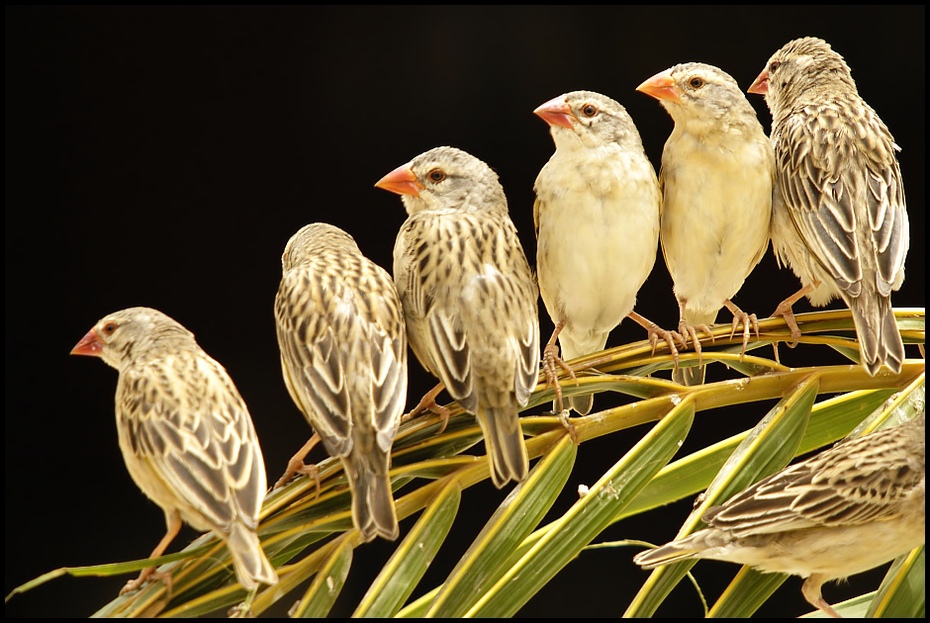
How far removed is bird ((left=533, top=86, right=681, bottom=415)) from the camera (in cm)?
215

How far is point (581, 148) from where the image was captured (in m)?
2.23

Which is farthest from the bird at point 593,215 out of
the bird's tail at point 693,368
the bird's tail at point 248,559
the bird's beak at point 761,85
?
the bird's tail at point 248,559

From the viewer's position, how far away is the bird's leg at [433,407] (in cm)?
180

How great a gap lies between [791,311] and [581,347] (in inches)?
19.3

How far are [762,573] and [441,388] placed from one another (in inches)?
27.2

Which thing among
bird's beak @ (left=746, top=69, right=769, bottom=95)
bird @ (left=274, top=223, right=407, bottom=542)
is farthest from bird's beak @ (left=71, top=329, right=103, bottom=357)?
bird's beak @ (left=746, top=69, right=769, bottom=95)

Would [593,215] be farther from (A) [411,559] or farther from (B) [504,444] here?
(A) [411,559]

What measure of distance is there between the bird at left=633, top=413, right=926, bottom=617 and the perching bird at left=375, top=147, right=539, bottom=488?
14.6 inches

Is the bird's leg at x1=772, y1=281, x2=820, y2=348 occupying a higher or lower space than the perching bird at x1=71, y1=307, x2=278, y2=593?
lower

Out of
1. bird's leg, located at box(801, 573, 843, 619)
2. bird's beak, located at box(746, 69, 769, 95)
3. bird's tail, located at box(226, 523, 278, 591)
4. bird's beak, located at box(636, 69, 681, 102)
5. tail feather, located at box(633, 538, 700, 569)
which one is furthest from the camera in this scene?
bird's beak, located at box(746, 69, 769, 95)

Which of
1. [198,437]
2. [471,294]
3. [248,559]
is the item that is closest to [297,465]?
[198,437]

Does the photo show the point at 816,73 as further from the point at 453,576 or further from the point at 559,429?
the point at 453,576

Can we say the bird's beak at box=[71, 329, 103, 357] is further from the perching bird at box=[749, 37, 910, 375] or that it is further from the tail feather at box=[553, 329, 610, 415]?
the perching bird at box=[749, 37, 910, 375]

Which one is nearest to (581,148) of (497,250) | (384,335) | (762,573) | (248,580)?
(497,250)
